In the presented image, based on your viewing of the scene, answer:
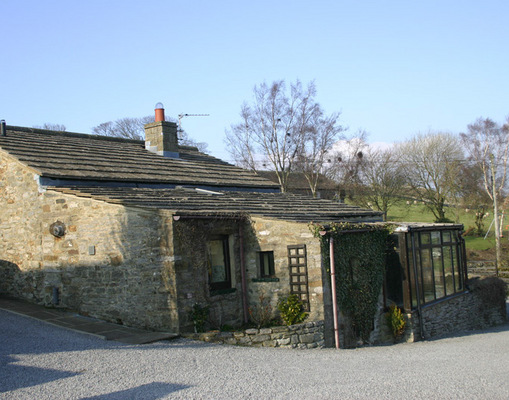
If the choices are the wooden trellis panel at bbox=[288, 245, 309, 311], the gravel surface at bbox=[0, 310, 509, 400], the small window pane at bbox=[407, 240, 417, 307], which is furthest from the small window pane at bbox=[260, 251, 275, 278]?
the small window pane at bbox=[407, 240, 417, 307]

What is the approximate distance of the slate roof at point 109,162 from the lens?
13.8 m

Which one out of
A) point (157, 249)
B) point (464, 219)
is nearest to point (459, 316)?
point (157, 249)

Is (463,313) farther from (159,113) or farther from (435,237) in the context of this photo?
(159,113)

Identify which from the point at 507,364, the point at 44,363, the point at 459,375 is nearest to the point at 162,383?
the point at 44,363

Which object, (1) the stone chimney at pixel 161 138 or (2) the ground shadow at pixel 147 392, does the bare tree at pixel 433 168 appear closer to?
(1) the stone chimney at pixel 161 138

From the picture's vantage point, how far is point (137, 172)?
1562cm

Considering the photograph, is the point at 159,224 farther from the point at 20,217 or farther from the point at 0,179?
the point at 0,179

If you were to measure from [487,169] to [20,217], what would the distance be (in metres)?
39.3

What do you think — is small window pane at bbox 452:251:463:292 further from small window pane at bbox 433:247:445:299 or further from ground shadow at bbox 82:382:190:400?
ground shadow at bbox 82:382:190:400

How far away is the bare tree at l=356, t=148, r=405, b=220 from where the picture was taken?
37719 millimetres

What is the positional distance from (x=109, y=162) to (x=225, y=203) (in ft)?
13.8

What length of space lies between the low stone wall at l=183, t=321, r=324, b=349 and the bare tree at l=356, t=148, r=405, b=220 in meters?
26.8

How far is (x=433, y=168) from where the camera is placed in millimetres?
41656

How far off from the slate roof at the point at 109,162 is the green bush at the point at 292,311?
604cm
